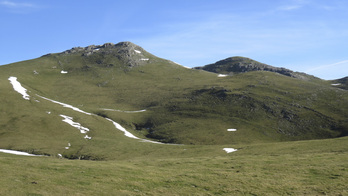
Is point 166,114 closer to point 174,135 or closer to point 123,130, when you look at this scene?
point 123,130

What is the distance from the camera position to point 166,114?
4980 inches

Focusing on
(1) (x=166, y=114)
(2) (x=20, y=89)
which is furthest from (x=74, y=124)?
(2) (x=20, y=89)

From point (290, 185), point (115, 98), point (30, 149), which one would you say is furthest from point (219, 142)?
point (115, 98)

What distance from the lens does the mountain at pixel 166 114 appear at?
86438mm

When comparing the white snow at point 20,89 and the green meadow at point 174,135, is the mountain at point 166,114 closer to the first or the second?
the green meadow at point 174,135

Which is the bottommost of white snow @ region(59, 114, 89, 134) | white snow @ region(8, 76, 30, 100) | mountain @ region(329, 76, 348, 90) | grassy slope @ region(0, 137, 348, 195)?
grassy slope @ region(0, 137, 348, 195)

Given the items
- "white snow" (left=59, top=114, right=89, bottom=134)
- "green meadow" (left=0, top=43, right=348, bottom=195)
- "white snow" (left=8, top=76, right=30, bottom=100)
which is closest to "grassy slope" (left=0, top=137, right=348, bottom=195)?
"green meadow" (left=0, top=43, right=348, bottom=195)

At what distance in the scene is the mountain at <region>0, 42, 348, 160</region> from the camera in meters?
86.4

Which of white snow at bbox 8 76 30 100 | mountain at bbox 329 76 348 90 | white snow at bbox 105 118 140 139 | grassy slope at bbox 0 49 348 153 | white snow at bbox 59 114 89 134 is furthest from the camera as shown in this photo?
mountain at bbox 329 76 348 90

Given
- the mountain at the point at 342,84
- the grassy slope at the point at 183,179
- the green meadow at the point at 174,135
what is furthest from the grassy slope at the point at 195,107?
the grassy slope at the point at 183,179

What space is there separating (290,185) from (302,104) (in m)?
105

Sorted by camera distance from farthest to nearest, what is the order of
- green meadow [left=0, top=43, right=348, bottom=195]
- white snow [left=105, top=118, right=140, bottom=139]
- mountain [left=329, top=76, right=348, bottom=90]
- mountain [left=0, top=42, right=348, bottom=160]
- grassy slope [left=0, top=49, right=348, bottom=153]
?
1. mountain [left=329, top=76, right=348, bottom=90]
2. white snow [left=105, top=118, right=140, bottom=139]
3. grassy slope [left=0, top=49, right=348, bottom=153]
4. mountain [left=0, top=42, right=348, bottom=160]
5. green meadow [left=0, top=43, right=348, bottom=195]

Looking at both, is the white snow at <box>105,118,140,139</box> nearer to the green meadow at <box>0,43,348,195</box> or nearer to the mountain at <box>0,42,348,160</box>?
the mountain at <box>0,42,348,160</box>

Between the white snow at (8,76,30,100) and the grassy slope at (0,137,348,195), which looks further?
the white snow at (8,76,30,100)
